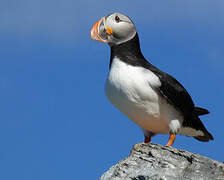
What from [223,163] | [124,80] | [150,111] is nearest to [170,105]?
[150,111]

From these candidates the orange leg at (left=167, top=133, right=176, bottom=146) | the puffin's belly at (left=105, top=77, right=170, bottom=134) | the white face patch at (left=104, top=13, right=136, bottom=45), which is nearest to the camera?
the puffin's belly at (left=105, top=77, right=170, bottom=134)

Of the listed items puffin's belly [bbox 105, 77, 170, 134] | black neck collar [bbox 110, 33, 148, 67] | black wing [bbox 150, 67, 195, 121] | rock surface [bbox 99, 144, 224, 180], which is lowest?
rock surface [bbox 99, 144, 224, 180]

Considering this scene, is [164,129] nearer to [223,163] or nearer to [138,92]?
[138,92]

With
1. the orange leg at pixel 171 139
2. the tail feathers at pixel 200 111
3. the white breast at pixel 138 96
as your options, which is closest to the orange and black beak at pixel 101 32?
the white breast at pixel 138 96

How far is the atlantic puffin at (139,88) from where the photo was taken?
32.3 feet

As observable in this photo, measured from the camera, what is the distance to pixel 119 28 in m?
10.5

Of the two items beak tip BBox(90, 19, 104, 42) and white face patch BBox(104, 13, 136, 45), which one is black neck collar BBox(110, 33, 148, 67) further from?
beak tip BBox(90, 19, 104, 42)

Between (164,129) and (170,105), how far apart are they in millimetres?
600

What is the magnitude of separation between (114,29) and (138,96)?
1655mm

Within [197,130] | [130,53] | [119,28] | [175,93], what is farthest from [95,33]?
[197,130]

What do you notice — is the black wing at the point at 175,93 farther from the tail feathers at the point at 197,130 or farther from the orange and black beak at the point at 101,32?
the orange and black beak at the point at 101,32

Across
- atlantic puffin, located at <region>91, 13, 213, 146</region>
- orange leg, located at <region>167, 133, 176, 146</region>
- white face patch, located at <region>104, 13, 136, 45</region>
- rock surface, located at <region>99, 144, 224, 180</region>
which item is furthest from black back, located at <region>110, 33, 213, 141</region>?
rock surface, located at <region>99, 144, 224, 180</region>

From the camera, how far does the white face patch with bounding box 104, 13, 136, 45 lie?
34.4 ft

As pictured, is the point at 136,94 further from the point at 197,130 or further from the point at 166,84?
the point at 197,130
